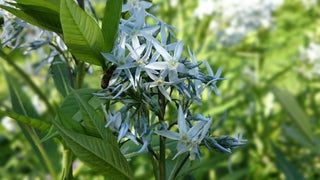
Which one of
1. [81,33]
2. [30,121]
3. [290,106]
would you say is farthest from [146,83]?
[290,106]

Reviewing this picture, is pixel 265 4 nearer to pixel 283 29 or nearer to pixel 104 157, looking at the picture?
pixel 283 29

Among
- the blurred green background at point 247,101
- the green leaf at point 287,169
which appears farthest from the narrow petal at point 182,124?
the blurred green background at point 247,101

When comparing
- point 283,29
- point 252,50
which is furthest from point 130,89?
point 283,29

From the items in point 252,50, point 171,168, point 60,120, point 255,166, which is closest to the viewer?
point 60,120

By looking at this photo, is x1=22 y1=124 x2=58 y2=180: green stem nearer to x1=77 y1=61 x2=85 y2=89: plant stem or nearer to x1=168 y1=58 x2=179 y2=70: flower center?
x1=77 y1=61 x2=85 y2=89: plant stem

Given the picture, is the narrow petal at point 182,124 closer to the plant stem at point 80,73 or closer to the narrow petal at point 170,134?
the narrow petal at point 170,134

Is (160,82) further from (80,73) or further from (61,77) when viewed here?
(61,77)
